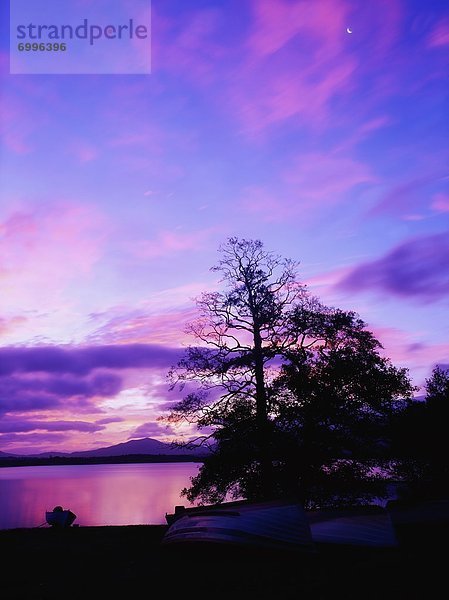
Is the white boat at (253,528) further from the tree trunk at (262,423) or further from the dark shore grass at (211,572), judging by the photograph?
the tree trunk at (262,423)

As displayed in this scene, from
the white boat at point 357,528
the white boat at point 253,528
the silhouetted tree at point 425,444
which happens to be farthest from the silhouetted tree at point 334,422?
the silhouetted tree at point 425,444

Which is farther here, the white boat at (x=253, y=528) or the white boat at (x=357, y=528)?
the white boat at (x=357, y=528)

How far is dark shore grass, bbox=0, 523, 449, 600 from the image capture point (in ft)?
34.2

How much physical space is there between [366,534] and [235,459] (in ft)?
23.2

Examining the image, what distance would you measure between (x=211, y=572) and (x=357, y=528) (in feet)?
19.1

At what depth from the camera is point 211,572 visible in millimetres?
12508

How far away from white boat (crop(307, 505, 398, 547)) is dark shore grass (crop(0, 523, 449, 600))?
0.84 feet

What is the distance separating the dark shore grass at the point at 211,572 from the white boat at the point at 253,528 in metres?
0.29

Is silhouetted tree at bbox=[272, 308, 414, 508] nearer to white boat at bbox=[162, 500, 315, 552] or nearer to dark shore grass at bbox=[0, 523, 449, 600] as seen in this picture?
dark shore grass at bbox=[0, 523, 449, 600]

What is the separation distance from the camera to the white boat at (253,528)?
14125 millimetres

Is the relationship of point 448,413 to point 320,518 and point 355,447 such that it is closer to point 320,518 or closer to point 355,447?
point 355,447

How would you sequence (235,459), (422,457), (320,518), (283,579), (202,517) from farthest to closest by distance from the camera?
(422,457) < (235,459) < (320,518) < (202,517) < (283,579)

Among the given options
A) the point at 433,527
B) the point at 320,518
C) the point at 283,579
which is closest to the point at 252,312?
the point at 320,518

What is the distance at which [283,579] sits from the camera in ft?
38.0
